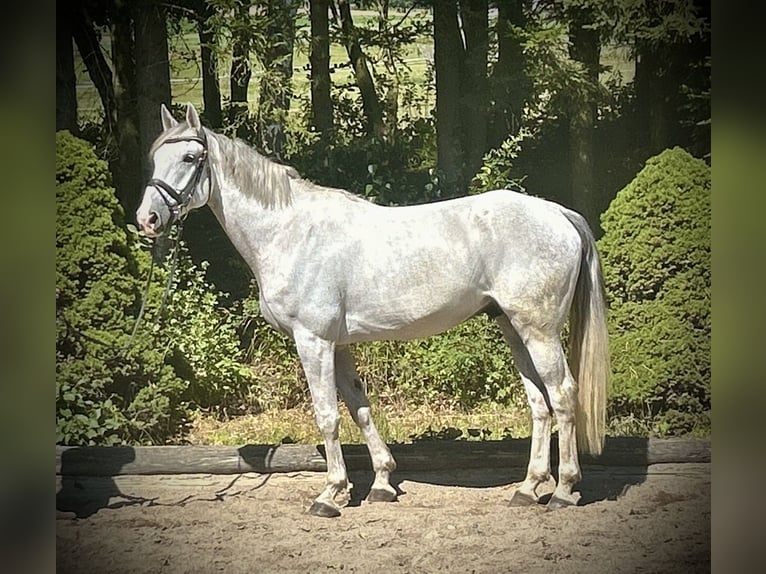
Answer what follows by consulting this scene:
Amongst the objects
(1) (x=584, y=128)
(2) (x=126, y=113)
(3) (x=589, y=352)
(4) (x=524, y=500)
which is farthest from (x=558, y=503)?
(2) (x=126, y=113)

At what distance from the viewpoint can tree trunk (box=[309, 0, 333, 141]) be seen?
4031mm

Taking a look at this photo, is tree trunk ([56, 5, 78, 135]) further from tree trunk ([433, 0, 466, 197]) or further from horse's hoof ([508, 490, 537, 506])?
horse's hoof ([508, 490, 537, 506])

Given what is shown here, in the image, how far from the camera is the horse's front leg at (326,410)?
3.85 m

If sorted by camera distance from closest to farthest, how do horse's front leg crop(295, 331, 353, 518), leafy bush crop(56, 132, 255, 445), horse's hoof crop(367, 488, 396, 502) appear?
1. horse's front leg crop(295, 331, 353, 518)
2. horse's hoof crop(367, 488, 396, 502)
3. leafy bush crop(56, 132, 255, 445)

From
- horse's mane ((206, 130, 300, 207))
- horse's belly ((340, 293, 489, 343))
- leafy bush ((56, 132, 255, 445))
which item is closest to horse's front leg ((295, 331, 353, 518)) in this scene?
horse's belly ((340, 293, 489, 343))

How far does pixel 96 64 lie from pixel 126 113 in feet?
0.78

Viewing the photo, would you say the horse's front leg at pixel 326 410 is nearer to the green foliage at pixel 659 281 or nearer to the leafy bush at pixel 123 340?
the leafy bush at pixel 123 340

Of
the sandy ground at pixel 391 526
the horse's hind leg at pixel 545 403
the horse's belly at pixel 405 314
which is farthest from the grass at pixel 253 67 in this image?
the sandy ground at pixel 391 526

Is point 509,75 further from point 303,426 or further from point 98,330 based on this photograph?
point 98,330

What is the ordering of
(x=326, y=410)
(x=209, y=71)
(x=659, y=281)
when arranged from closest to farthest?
(x=326, y=410), (x=209, y=71), (x=659, y=281)

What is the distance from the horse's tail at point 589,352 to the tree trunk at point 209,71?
1491mm

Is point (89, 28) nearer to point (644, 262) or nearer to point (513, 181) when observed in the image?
point (513, 181)

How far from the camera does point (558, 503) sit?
3.96m

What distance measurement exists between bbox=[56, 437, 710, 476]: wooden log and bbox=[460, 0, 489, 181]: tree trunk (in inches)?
47.4
